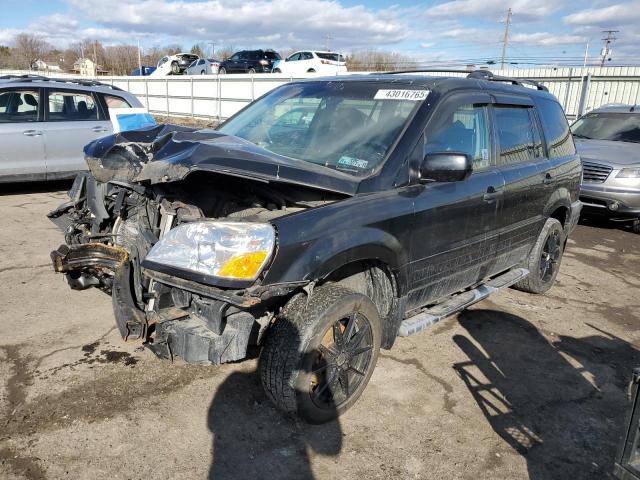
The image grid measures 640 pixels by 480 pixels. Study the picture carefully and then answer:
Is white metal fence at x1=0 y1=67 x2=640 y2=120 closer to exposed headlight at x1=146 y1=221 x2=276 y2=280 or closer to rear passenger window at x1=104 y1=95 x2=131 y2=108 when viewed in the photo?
rear passenger window at x1=104 y1=95 x2=131 y2=108

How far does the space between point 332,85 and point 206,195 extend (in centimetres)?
143

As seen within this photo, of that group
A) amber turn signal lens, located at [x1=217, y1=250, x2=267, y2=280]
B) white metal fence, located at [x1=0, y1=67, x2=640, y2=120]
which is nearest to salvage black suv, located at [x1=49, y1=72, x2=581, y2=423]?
amber turn signal lens, located at [x1=217, y1=250, x2=267, y2=280]

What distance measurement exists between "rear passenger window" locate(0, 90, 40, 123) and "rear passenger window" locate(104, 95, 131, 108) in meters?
1.08

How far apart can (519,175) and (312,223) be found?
2301 millimetres

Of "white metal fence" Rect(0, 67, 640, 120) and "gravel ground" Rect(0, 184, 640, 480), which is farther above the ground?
"white metal fence" Rect(0, 67, 640, 120)

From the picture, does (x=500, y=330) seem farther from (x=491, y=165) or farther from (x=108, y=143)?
(x=108, y=143)

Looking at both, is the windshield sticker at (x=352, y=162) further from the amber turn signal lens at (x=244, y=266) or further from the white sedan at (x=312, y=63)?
the white sedan at (x=312, y=63)

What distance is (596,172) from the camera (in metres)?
8.08

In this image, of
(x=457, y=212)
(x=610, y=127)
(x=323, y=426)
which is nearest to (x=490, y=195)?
(x=457, y=212)

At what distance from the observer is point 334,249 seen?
274 centimetres

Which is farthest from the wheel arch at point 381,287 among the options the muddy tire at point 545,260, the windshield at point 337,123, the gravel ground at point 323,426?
A: the muddy tire at point 545,260

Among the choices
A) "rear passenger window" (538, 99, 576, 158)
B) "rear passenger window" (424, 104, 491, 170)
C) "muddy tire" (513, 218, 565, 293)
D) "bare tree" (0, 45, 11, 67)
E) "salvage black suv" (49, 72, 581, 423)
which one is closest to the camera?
"salvage black suv" (49, 72, 581, 423)

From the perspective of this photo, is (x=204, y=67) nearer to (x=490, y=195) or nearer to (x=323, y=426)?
(x=490, y=195)

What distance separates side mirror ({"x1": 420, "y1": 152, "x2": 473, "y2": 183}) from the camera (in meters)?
3.05
